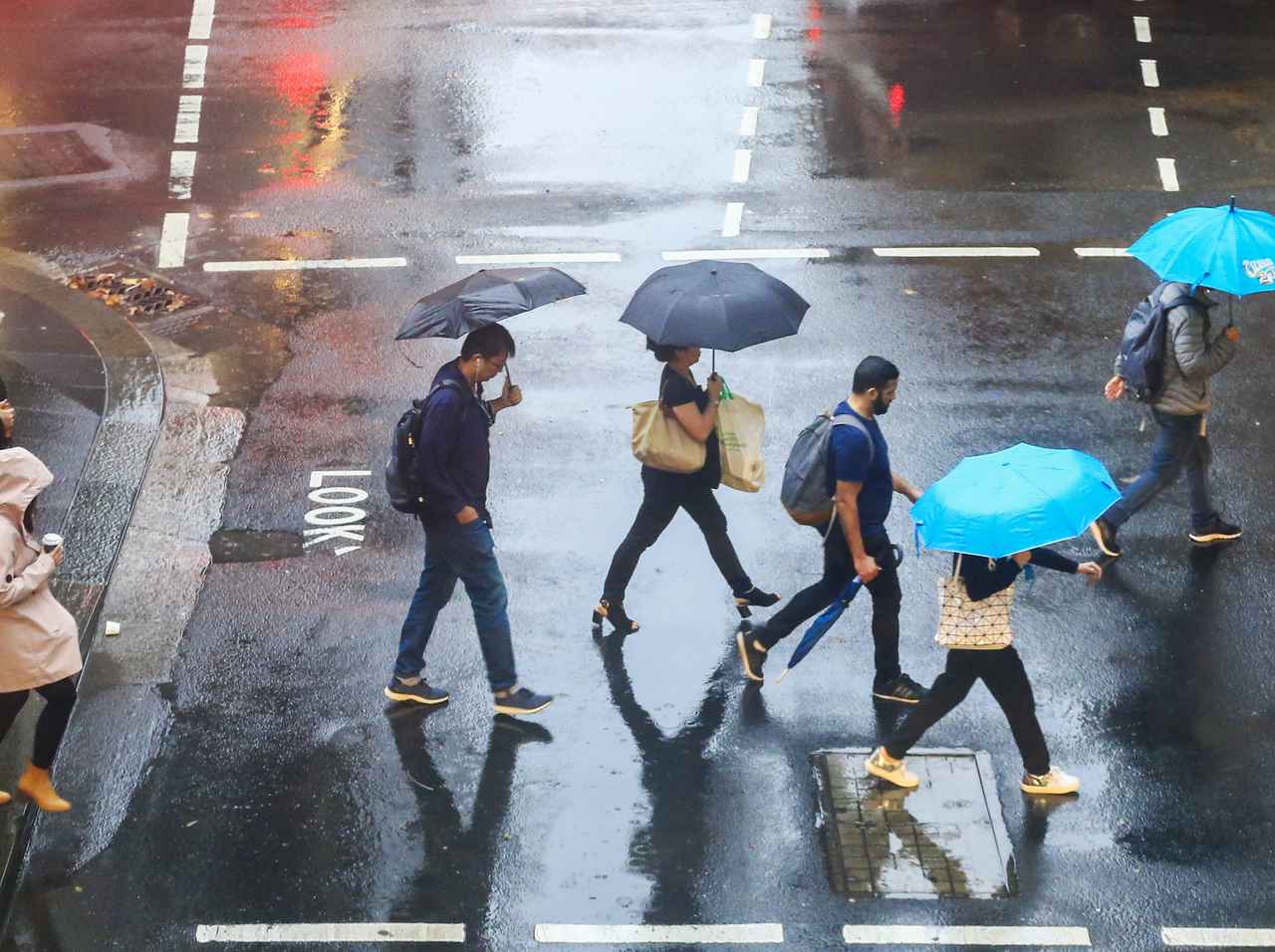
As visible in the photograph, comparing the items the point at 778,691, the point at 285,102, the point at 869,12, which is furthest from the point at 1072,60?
the point at 778,691

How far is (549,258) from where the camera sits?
12.4 m

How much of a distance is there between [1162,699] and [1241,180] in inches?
280

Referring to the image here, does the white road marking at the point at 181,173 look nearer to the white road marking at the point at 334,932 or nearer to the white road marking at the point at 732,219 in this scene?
the white road marking at the point at 732,219

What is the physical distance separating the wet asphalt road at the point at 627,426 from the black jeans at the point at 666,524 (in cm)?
32

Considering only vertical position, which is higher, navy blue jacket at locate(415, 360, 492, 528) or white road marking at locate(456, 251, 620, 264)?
navy blue jacket at locate(415, 360, 492, 528)

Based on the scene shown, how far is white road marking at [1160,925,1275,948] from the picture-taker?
6.43 m

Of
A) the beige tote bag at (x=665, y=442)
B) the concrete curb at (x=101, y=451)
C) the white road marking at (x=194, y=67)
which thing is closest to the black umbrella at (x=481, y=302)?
the beige tote bag at (x=665, y=442)

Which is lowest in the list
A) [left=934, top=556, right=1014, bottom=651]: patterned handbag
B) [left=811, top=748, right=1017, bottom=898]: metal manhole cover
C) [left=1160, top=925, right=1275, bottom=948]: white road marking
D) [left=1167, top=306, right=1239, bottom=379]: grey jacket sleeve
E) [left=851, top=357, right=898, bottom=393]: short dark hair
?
[left=811, top=748, right=1017, bottom=898]: metal manhole cover

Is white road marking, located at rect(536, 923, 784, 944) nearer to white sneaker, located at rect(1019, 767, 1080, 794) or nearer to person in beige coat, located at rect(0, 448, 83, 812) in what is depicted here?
white sneaker, located at rect(1019, 767, 1080, 794)

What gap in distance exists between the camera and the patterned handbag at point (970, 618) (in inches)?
267

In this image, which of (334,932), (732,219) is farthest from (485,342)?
(732,219)

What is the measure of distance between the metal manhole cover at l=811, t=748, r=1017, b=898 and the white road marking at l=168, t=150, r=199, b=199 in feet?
27.8

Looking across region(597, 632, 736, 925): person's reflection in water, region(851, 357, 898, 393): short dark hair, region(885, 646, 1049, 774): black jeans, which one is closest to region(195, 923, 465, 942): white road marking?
region(597, 632, 736, 925): person's reflection in water

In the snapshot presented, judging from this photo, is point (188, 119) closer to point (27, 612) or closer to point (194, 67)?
point (194, 67)
